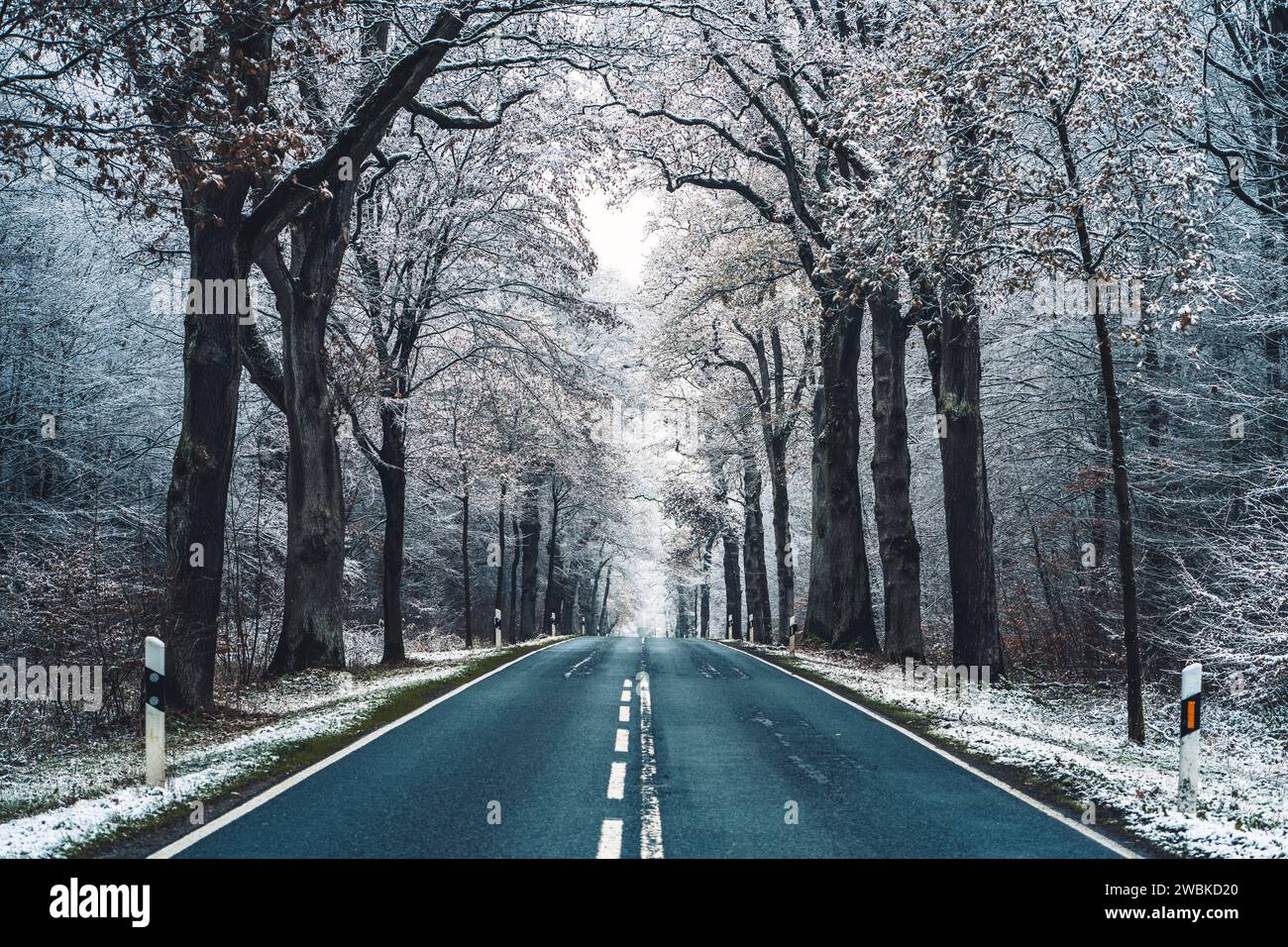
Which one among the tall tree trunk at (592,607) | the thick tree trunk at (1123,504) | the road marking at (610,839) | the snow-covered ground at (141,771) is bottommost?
the tall tree trunk at (592,607)

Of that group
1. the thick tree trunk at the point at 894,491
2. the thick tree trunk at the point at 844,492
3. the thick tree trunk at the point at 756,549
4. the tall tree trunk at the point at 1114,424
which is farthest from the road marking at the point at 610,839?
the thick tree trunk at the point at 756,549

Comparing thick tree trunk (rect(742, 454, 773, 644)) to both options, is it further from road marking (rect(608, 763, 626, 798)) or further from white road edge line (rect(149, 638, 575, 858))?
road marking (rect(608, 763, 626, 798))

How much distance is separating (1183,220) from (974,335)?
7.37 meters

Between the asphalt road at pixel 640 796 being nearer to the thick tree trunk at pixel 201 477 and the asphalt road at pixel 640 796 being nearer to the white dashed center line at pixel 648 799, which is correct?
the white dashed center line at pixel 648 799

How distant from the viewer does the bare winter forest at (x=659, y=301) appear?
35.3 feet

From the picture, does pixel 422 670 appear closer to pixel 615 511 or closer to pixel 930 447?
pixel 930 447

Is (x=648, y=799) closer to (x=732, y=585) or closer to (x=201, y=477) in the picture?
(x=201, y=477)

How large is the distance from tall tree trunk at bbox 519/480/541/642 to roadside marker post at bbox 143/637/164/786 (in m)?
33.6

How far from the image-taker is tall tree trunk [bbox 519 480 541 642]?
141ft

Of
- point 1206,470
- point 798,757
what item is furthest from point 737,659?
point 798,757

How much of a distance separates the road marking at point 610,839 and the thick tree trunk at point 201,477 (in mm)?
6732

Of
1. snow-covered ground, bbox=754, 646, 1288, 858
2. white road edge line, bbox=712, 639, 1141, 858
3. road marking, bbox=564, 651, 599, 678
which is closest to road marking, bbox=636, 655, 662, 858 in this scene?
white road edge line, bbox=712, 639, 1141, 858

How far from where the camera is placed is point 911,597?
2108cm

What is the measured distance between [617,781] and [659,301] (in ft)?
76.4
